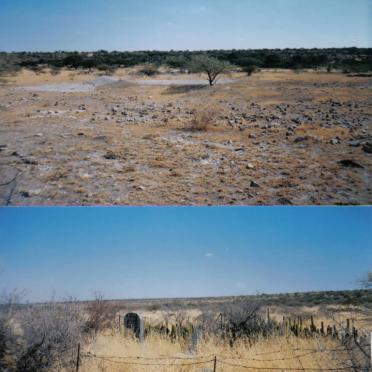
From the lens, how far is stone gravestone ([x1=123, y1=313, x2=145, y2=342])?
12334 millimetres

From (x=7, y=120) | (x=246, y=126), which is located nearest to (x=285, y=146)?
(x=246, y=126)

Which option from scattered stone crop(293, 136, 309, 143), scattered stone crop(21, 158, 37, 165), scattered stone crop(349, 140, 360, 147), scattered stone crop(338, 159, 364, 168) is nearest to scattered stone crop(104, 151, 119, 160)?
scattered stone crop(21, 158, 37, 165)

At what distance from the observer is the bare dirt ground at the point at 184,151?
19.7 ft

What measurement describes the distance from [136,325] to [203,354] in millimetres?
2877

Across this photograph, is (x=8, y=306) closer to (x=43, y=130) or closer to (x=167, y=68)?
(x=43, y=130)

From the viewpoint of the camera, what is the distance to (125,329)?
42.0 ft

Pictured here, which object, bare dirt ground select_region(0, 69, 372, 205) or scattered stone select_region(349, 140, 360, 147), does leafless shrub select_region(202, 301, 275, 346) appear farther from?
scattered stone select_region(349, 140, 360, 147)

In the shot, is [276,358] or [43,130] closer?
[43,130]

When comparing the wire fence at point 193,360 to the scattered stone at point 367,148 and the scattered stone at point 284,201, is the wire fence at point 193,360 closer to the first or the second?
the scattered stone at point 367,148

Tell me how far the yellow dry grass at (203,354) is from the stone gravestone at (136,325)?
28cm

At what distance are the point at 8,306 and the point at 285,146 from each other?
7065 mm

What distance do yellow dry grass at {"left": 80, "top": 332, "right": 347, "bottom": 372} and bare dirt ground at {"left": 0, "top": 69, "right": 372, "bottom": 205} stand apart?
12.0 feet

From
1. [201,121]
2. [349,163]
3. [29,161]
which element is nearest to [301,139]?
[349,163]

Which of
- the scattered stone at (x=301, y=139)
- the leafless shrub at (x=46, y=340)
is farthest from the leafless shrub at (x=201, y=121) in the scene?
the leafless shrub at (x=46, y=340)
